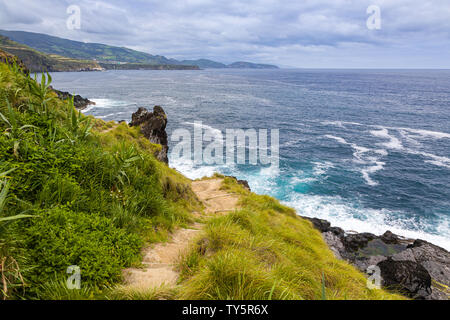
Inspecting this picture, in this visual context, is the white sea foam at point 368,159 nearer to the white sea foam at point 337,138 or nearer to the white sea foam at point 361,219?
the white sea foam at point 337,138

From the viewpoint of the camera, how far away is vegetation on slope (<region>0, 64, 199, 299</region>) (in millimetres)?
3627

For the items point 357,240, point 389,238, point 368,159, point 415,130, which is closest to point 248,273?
point 357,240

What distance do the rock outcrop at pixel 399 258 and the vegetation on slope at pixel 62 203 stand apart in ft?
48.5

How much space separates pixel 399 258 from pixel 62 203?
78.7 feet

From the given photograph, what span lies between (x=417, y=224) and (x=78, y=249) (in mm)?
32025

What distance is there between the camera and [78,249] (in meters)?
4.16

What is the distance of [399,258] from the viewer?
18.8 meters

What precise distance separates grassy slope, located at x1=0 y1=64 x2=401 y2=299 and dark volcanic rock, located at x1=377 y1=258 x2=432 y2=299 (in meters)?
11.7

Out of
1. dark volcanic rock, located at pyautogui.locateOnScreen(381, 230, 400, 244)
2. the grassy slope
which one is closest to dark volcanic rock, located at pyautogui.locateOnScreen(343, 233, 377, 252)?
dark volcanic rock, located at pyautogui.locateOnScreen(381, 230, 400, 244)

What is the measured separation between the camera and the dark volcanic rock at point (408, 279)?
15.2m

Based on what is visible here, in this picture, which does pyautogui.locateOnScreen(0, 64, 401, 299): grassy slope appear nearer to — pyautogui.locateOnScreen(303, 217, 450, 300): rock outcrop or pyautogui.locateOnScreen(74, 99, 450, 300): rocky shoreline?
pyautogui.locateOnScreen(74, 99, 450, 300): rocky shoreline
